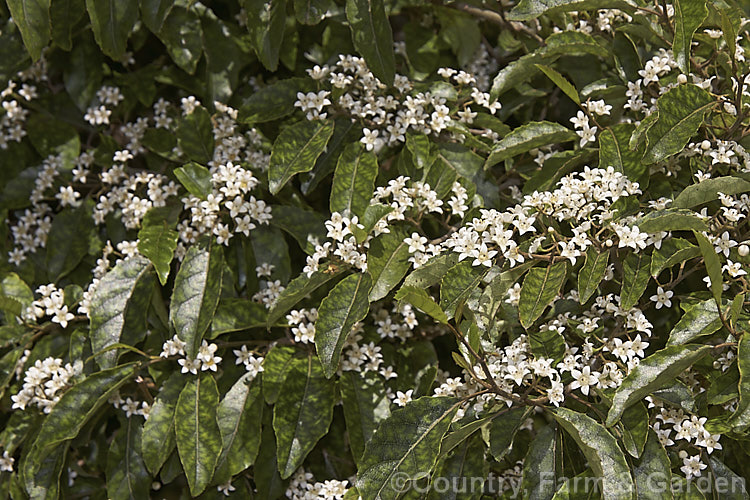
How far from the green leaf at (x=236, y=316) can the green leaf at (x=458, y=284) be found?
1.42 ft

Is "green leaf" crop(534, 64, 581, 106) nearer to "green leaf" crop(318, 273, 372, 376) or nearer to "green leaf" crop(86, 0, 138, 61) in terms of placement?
"green leaf" crop(318, 273, 372, 376)

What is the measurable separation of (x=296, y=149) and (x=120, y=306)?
0.51 meters

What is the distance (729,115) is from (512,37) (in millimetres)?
688

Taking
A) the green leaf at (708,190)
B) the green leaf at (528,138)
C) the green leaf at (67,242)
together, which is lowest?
the green leaf at (708,190)

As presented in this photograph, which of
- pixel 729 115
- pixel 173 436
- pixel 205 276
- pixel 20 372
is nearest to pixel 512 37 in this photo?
pixel 729 115

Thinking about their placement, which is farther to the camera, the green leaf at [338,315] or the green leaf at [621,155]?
the green leaf at [621,155]

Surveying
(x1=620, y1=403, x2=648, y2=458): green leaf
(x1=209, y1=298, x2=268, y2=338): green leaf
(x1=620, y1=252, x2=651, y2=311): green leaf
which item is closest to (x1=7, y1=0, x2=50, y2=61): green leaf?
(x1=209, y1=298, x2=268, y2=338): green leaf

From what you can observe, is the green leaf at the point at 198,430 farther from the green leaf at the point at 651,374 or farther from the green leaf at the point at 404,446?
the green leaf at the point at 651,374

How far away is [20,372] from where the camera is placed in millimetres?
1782

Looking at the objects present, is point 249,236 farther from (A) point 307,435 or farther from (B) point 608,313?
(B) point 608,313

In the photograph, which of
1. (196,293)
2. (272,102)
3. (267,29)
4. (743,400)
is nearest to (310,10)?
(267,29)

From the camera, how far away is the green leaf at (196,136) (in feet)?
5.89

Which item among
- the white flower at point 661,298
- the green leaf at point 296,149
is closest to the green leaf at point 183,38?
the green leaf at point 296,149

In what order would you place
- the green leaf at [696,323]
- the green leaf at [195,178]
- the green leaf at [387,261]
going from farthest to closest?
the green leaf at [195,178], the green leaf at [387,261], the green leaf at [696,323]
